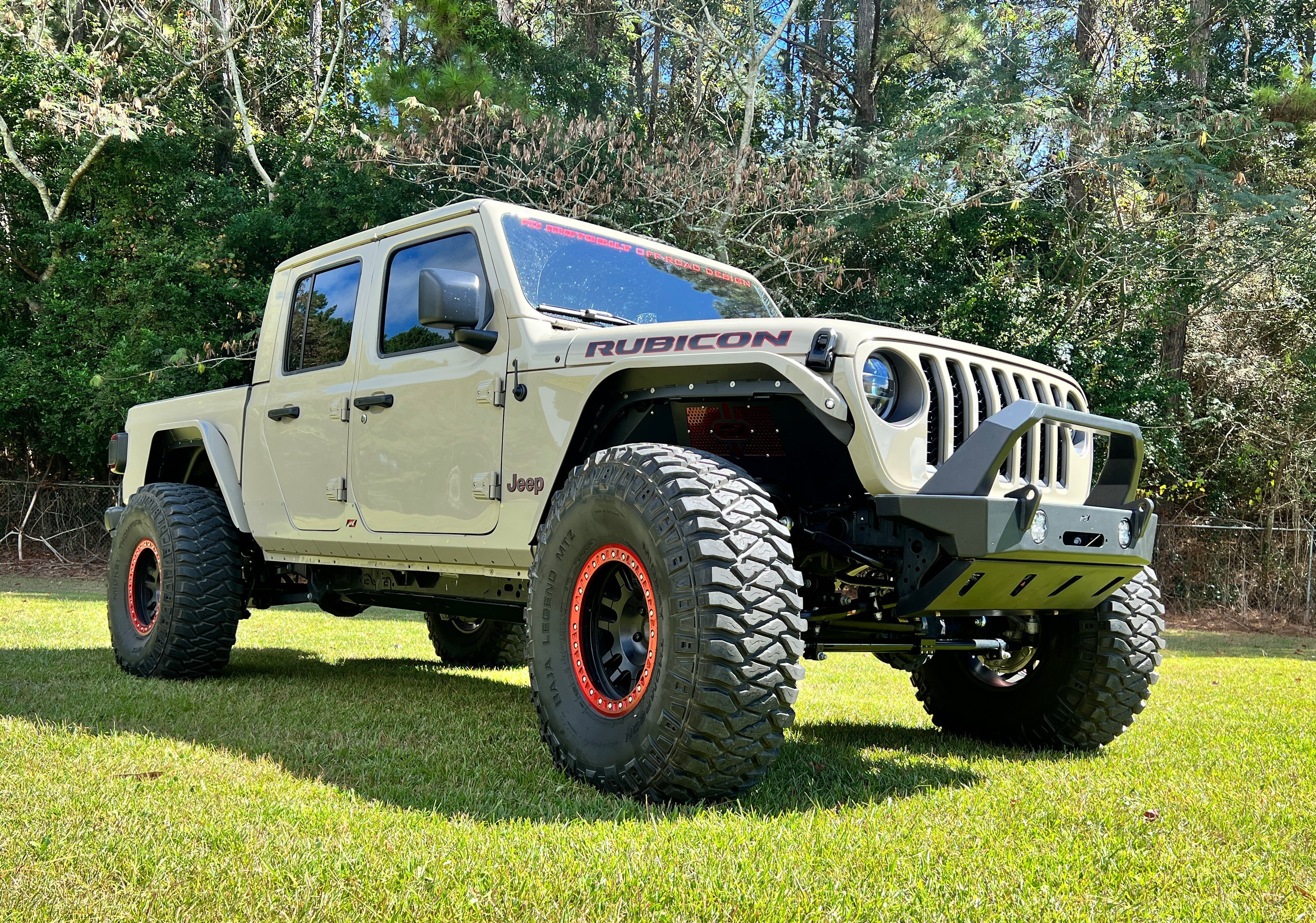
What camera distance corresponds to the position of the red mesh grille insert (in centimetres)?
424

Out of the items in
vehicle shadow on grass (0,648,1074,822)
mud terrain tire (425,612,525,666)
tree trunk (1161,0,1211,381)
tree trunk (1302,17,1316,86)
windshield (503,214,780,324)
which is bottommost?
mud terrain tire (425,612,525,666)

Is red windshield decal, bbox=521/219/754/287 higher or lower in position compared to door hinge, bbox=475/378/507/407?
higher

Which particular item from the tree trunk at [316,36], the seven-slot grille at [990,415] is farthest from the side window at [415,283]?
the tree trunk at [316,36]

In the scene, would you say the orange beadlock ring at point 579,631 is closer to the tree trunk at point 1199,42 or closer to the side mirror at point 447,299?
the side mirror at point 447,299

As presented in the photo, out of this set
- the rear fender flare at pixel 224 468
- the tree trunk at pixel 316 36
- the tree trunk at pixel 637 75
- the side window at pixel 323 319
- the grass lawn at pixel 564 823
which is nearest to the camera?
the grass lawn at pixel 564 823

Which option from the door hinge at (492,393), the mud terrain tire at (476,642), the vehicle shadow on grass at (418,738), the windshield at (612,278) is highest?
the windshield at (612,278)

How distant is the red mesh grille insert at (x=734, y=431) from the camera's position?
4.24 metres

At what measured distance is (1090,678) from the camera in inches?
184

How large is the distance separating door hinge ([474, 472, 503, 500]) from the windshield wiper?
731 millimetres

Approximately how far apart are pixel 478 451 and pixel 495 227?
3.30 feet

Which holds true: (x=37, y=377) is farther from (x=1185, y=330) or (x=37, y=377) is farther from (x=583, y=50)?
(x=1185, y=330)

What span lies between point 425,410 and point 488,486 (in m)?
0.59

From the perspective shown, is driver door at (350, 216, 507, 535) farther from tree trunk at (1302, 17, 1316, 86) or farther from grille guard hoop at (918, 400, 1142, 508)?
tree trunk at (1302, 17, 1316, 86)

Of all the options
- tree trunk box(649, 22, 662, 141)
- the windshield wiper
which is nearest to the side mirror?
the windshield wiper
